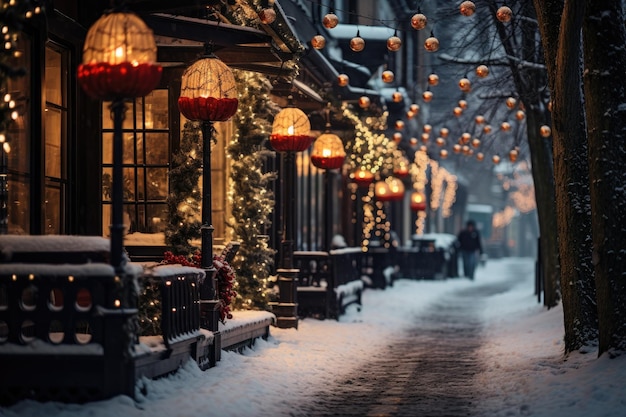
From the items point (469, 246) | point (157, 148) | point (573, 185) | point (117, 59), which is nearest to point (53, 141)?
point (157, 148)

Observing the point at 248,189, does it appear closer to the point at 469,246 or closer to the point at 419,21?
the point at 419,21

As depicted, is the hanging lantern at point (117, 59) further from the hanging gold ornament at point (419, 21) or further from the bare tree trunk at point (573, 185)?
the hanging gold ornament at point (419, 21)

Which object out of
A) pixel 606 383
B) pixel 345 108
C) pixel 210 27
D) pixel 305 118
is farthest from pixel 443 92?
pixel 606 383

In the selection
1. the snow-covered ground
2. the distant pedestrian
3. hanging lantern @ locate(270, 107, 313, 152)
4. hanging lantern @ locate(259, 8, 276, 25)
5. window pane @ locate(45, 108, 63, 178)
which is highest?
hanging lantern @ locate(259, 8, 276, 25)

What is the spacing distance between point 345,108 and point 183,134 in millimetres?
8643

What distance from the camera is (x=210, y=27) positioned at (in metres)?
13.8

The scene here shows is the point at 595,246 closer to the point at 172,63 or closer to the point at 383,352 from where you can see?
the point at 383,352

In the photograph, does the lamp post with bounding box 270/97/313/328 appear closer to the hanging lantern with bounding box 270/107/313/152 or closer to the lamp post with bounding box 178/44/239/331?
the hanging lantern with bounding box 270/107/313/152

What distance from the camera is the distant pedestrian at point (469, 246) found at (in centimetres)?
3934

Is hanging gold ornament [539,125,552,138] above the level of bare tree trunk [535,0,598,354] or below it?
above

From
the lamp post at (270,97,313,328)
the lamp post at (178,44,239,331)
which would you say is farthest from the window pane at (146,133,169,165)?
the lamp post at (178,44,239,331)

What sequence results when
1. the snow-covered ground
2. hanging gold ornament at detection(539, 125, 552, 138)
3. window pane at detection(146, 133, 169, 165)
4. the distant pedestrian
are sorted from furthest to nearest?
the distant pedestrian
hanging gold ornament at detection(539, 125, 552, 138)
window pane at detection(146, 133, 169, 165)
the snow-covered ground

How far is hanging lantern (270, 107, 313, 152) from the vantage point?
16.8 m

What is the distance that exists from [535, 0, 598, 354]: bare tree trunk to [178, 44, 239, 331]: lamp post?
3.60 m
